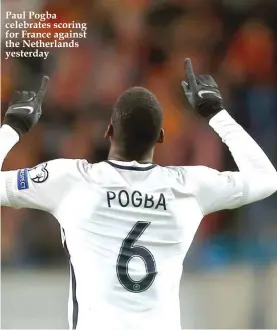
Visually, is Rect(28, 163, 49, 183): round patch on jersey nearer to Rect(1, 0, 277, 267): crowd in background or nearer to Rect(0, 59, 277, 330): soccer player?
Rect(0, 59, 277, 330): soccer player

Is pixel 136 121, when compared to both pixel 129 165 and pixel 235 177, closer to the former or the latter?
pixel 129 165

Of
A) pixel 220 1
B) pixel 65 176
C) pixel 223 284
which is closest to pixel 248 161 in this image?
pixel 65 176

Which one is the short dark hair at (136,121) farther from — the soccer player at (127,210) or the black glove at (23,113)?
the black glove at (23,113)

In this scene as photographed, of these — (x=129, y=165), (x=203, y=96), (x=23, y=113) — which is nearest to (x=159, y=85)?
(x=203, y=96)

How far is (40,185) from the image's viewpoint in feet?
5.73

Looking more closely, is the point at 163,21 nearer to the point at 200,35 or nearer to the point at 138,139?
the point at 200,35

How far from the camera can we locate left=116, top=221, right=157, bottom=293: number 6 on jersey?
1762mm

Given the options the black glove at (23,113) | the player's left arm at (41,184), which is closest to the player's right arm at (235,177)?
the player's left arm at (41,184)

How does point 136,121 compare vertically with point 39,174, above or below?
above

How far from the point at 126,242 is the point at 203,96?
1.58 ft

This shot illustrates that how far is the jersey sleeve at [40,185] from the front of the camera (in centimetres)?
175

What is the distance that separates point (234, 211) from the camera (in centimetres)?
445

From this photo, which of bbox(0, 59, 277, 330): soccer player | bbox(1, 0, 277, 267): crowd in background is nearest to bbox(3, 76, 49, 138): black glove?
bbox(0, 59, 277, 330): soccer player

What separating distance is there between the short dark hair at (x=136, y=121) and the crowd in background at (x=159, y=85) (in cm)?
254
